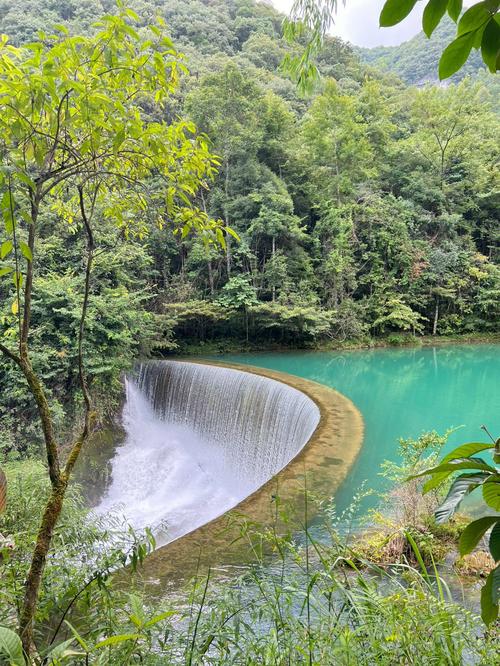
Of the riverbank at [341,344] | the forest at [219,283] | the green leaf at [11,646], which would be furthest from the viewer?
the riverbank at [341,344]

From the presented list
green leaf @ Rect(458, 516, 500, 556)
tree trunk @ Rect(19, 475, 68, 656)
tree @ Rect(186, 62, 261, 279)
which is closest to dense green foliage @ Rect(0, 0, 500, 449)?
tree @ Rect(186, 62, 261, 279)

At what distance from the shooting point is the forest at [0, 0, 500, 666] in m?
1.13

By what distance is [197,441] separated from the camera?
8336 mm

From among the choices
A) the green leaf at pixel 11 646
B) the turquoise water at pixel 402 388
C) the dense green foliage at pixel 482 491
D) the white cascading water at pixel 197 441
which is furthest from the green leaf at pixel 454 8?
the white cascading water at pixel 197 441

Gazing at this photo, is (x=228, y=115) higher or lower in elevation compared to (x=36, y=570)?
higher

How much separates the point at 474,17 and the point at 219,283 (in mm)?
13046

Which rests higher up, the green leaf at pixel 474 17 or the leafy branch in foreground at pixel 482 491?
the green leaf at pixel 474 17

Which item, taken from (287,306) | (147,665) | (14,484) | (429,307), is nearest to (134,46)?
(147,665)

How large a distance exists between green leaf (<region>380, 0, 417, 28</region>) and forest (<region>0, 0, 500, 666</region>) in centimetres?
56

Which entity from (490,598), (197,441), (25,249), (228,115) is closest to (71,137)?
(25,249)

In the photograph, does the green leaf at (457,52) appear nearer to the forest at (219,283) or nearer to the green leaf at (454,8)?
the green leaf at (454,8)

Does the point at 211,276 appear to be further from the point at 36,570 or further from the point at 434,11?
the point at 434,11

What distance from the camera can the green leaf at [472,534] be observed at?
0.59 m

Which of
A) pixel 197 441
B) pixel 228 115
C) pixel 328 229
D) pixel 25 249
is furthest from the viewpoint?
pixel 328 229
